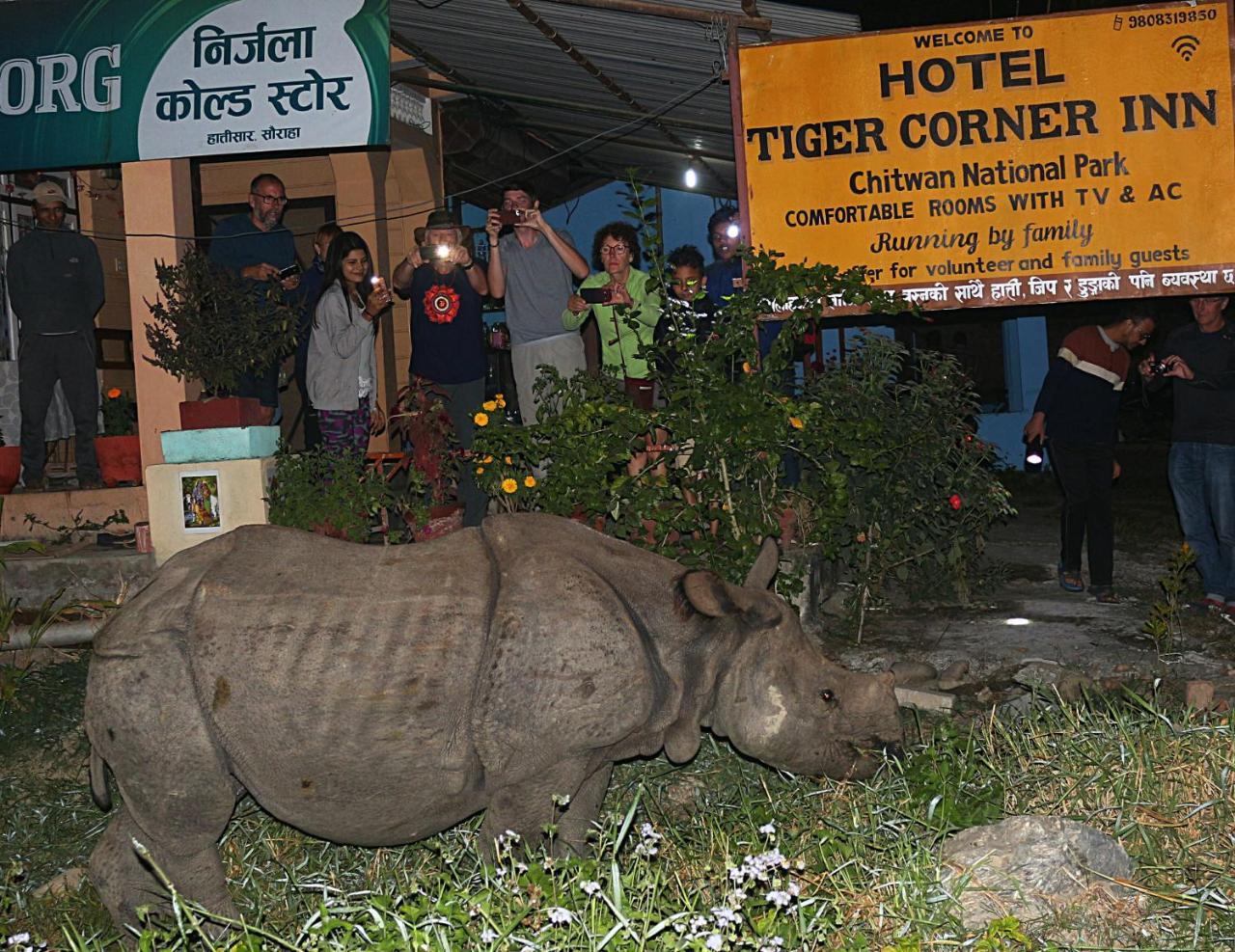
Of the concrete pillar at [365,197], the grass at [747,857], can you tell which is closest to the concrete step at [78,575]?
the grass at [747,857]

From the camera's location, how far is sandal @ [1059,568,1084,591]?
855 centimetres

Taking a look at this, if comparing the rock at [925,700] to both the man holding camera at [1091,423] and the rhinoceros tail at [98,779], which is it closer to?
the man holding camera at [1091,423]

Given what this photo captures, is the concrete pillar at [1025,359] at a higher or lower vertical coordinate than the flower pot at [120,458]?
higher

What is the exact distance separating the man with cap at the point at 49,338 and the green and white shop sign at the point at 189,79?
95 cm

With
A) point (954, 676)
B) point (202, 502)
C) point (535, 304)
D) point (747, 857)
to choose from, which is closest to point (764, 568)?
point (747, 857)

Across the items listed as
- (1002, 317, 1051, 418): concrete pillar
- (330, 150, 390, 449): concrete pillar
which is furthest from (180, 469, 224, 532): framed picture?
(1002, 317, 1051, 418): concrete pillar

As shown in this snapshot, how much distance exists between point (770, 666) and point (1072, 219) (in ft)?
14.6

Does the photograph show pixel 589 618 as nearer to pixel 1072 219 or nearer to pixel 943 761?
pixel 943 761

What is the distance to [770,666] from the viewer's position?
4.61m

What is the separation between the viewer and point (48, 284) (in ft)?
32.6

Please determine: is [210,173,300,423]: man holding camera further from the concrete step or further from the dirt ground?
the dirt ground

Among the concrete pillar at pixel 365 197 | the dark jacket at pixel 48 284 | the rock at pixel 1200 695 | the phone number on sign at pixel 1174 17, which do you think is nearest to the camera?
the rock at pixel 1200 695

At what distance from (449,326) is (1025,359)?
35.4 ft

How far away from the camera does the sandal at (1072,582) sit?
8.55 meters
